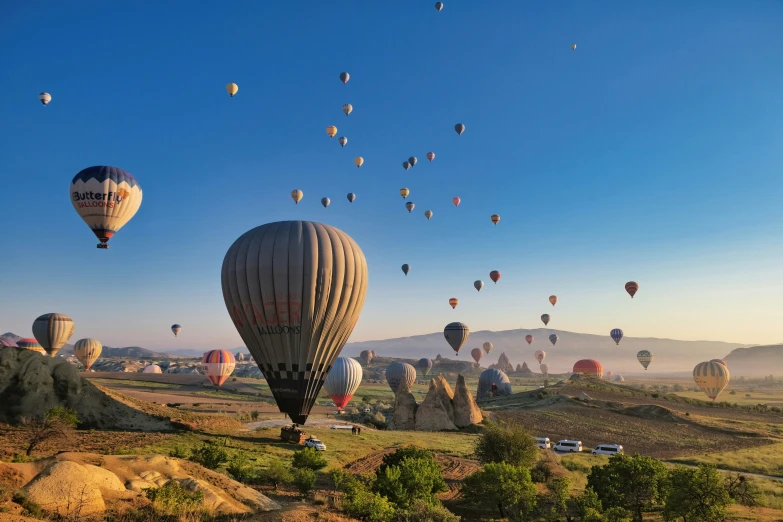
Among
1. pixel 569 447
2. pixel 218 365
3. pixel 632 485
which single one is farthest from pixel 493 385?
pixel 632 485

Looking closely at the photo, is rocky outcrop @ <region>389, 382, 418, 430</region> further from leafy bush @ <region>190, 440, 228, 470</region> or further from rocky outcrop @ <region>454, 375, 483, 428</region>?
leafy bush @ <region>190, 440, 228, 470</region>

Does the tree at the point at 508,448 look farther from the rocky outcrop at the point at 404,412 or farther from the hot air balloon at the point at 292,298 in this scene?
the rocky outcrop at the point at 404,412

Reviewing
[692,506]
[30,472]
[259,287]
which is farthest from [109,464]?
[692,506]

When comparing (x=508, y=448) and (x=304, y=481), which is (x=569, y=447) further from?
(x=304, y=481)

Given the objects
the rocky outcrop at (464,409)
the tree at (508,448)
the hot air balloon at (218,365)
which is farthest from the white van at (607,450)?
the hot air balloon at (218,365)

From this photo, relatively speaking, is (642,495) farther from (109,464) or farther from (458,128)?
(458,128)

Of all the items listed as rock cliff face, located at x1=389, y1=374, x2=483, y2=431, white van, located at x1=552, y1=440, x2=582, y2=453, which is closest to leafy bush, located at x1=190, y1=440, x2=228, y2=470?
white van, located at x1=552, y1=440, x2=582, y2=453
